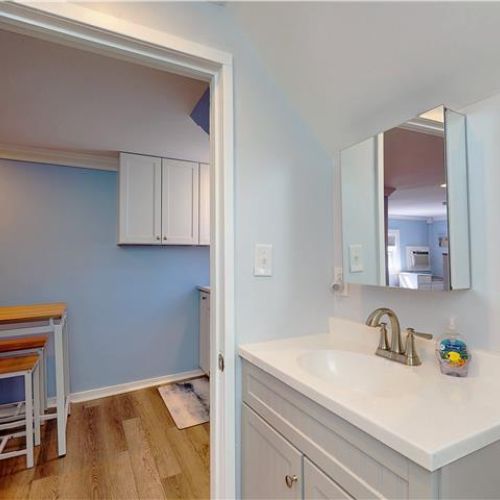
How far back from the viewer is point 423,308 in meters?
1.12

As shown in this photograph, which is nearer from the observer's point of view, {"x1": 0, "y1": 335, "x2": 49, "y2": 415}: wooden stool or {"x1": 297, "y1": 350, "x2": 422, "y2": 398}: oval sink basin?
{"x1": 297, "y1": 350, "x2": 422, "y2": 398}: oval sink basin

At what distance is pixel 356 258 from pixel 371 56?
0.74m

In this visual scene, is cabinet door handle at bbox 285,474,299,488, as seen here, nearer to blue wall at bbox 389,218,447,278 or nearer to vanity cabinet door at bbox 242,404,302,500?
vanity cabinet door at bbox 242,404,302,500

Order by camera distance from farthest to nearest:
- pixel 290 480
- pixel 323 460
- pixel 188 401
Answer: pixel 188 401 < pixel 290 480 < pixel 323 460

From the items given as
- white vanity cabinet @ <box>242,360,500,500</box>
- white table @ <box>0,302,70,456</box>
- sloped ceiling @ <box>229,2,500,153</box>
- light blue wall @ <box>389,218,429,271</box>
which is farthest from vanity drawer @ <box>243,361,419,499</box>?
white table @ <box>0,302,70,456</box>

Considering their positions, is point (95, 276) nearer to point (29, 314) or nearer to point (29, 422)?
point (29, 314)

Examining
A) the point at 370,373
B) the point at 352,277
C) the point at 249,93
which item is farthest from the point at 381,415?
the point at 249,93

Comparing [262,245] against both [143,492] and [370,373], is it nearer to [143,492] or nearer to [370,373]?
[370,373]

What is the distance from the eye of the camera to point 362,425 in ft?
2.23

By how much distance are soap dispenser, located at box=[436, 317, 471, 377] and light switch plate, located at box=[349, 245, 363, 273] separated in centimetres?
41

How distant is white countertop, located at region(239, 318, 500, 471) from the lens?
592 mm

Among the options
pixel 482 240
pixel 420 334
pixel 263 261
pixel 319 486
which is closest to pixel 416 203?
pixel 482 240

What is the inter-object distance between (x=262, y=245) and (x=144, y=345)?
224 centimetres

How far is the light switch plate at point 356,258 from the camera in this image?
4.26 ft
